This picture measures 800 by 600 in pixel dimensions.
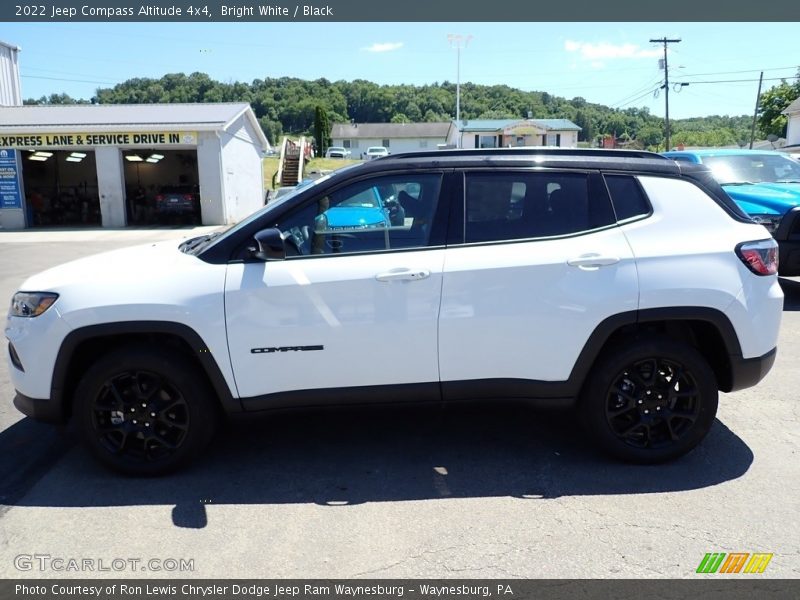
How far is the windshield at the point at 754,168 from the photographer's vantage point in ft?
30.4

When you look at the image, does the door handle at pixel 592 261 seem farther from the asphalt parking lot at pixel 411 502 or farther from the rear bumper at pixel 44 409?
the rear bumper at pixel 44 409

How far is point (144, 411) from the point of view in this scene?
386 cm

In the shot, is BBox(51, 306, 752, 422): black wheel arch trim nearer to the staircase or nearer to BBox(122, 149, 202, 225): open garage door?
BBox(122, 149, 202, 225): open garage door

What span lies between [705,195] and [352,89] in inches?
4667

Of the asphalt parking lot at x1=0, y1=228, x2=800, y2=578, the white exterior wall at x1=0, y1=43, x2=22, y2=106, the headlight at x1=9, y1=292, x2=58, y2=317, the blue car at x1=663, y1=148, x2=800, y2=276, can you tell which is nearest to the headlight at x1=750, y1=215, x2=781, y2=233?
the blue car at x1=663, y1=148, x2=800, y2=276

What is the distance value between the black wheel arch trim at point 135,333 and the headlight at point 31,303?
Result: 0.25 meters

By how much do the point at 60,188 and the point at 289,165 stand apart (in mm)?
12588

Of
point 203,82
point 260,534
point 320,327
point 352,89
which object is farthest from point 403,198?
point 352,89

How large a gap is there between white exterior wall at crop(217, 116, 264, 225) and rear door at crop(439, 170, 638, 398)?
873 inches

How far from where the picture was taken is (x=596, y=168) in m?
4.04

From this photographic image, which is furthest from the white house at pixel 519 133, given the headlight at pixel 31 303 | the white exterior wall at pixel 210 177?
the headlight at pixel 31 303

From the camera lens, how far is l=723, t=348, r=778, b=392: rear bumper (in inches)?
155

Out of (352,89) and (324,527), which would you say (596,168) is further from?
(352,89)

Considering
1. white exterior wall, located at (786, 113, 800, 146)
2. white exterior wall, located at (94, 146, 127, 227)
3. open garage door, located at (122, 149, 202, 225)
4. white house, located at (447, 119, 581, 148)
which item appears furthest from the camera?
white house, located at (447, 119, 581, 148)
